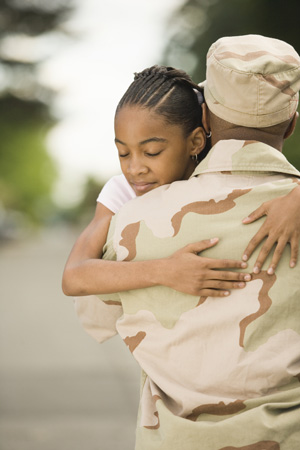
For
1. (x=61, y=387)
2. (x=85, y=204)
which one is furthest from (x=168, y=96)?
(x=85, y=204)

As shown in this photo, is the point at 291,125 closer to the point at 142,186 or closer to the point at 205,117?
the point at 205,117

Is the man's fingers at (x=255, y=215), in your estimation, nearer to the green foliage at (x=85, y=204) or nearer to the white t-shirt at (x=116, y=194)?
the white t-shirt at (x=116, y=194)

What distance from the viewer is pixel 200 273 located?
2.00m

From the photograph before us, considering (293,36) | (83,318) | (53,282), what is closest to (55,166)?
(53,282)

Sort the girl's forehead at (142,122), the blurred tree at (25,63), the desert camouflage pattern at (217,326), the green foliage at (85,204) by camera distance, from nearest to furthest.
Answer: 1. the desert camouflage pattern at (217,326)
2. the girl's forehead at (142,122)
3. the blurred tree at (25,63)
4. the green foliage at (85,204)

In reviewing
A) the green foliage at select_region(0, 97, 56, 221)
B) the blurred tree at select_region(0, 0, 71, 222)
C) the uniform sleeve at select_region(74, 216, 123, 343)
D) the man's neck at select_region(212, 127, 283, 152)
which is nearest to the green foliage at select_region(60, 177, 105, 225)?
the green foliage at select_region(0, 97, 56, 221)

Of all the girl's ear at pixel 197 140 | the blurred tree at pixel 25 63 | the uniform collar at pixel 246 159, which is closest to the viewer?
the uniform collar at pixel 246 159

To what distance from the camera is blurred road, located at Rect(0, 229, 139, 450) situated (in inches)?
223

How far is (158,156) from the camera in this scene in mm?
2225

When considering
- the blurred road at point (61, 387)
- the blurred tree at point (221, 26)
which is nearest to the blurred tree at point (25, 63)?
the blurred tree at point (221, 26)

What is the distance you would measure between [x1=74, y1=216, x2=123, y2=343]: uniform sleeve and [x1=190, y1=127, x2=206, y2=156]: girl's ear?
40cm

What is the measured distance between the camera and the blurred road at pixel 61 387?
568cm

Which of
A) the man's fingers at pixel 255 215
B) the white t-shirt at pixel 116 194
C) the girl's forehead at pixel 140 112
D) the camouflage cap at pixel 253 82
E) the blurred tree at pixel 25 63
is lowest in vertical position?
the blurred tree at pixel 25 63

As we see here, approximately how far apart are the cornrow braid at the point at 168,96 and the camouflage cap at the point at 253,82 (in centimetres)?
16
